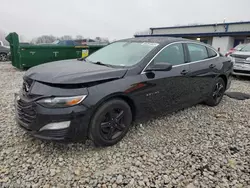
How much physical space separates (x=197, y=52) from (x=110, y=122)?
240 centimetres

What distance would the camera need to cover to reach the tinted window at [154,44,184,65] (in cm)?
310

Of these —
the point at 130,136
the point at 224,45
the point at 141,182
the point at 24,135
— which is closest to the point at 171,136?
the point at 130,136

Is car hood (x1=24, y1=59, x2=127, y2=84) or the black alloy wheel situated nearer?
car hood (x1=24, y1=59, x2=127, y2=84)

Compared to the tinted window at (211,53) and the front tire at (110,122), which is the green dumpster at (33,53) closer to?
the tinted window at (211,53)

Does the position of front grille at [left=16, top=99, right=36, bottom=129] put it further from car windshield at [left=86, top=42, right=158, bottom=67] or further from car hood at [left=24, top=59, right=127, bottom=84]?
car windshield at [left=86, top=42, right=158, bottom=67]

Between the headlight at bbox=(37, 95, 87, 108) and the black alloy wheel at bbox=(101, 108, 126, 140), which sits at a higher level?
the headlight at bbox=(37, 95, 87, 108)

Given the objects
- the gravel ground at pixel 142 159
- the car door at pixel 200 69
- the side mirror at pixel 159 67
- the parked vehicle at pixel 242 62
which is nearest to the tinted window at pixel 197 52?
the car door at pixel 200 69

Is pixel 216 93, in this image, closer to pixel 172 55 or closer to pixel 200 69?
pixel 200 69

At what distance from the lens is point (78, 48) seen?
9.34 m

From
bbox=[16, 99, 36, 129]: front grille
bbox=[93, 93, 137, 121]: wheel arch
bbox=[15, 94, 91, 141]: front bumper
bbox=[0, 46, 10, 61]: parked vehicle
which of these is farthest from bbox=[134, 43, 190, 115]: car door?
bbox=[0, 46, 10, 61]: parked vehicle

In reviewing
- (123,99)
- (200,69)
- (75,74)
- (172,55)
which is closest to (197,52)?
(200,69)

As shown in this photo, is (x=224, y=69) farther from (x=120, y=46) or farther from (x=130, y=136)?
(x=130, y=136)

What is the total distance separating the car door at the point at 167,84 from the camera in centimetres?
290

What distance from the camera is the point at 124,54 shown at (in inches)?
127
